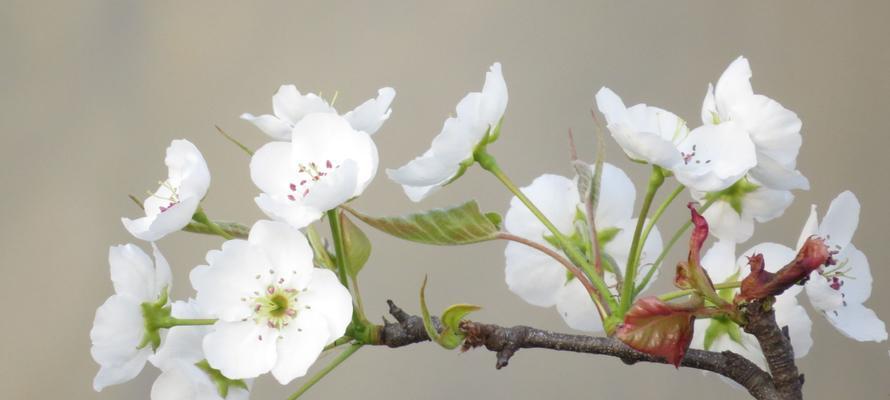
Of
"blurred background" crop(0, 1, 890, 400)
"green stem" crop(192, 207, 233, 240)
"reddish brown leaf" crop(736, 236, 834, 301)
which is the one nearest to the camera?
"reddish brown leaf" crop(736, 236, 834, 301)

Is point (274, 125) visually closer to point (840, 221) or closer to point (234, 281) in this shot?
point (234, 281)

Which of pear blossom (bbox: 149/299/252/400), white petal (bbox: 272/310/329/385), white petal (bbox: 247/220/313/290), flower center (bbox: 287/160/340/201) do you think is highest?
flower center (bbox: 287/160/340/201)

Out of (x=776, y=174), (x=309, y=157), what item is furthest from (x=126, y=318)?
(x=776, y=174)

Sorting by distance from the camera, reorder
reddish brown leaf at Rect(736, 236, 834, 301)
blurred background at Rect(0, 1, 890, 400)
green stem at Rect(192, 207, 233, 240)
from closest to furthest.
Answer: reddish brown leaf at Rect(736, 236, 834, 301)
green stem at Rect(192, 207, 233, 240)
blurred background at Rect(0, 1, 890, 400)

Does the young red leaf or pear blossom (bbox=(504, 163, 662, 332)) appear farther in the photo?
pear blossom (bbox=(504, 163, 662, 332))

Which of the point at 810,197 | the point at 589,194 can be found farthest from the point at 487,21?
the point at 589,194

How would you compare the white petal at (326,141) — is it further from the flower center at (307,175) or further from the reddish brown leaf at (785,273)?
the reddish brown leaf at (785,273)

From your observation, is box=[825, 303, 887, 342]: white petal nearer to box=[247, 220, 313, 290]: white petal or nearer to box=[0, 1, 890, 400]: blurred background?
box=[247, 220, 313, 290]: white petal

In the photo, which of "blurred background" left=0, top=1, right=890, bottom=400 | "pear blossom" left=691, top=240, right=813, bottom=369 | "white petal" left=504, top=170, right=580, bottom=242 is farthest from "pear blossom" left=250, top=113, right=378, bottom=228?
"blurred background" left=0, top=1, right=890, bottom=400

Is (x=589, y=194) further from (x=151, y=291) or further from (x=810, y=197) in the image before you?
(x=810, y=197)
